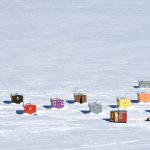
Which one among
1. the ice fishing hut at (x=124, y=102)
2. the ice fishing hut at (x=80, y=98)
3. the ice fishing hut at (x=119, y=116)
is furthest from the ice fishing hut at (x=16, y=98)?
the ice fishing hut at (x=119, y=116)

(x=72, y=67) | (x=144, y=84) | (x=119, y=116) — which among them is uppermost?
(x=72, y=67)

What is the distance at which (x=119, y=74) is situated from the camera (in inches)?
1898

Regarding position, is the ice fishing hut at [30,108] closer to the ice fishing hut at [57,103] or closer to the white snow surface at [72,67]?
the white snow surface at [72,67]

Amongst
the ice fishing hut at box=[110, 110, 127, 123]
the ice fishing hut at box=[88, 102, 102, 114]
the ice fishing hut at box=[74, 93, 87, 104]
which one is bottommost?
the ice fishing hut at box=[110, 110, 127, 123]

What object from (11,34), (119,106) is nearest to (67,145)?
(119,106)

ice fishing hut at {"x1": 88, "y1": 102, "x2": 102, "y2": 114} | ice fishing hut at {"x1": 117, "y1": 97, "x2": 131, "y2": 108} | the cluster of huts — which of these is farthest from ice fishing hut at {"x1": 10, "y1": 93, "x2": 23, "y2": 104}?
ice fishing hut at {"x1": 117, "y1": 97, "x2": 131, "y2": 108}

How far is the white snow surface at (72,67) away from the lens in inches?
1312

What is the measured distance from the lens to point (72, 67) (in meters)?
51.1

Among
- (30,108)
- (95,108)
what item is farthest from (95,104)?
(30,108)

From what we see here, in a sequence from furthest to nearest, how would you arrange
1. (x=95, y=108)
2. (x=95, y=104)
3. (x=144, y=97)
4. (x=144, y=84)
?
(x=144, y=84) → (x=144, y=97) → (x=95, y=104) → (x=95, y=108)

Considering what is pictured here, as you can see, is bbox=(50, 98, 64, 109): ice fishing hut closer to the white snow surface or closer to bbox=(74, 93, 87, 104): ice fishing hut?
the white snow surface

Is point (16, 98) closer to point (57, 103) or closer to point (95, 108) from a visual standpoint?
point (57, 103)

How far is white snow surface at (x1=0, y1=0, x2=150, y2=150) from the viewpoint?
109ft

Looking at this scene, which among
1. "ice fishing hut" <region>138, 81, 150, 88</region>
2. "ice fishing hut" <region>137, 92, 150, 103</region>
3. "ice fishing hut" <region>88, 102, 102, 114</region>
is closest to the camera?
"ice fishing hut" <region>88, 102, 102, 114</region>
